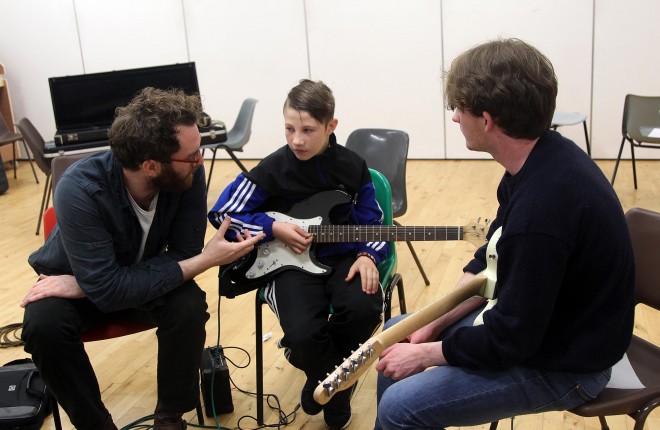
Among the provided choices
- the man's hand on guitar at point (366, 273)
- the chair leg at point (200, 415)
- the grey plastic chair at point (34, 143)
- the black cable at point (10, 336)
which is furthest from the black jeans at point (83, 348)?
the grey plastic chair at point (34, 143)

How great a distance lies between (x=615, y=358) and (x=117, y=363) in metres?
2.03

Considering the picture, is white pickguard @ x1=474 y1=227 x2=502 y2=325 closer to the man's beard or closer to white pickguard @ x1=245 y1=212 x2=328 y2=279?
white pickguard @ x1=245 y1=212 x2=328 y2=279

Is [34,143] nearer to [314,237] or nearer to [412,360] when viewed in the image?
[314,237]

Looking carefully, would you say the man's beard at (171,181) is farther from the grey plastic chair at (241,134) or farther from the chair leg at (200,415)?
the grey plastic chair at (241,134)

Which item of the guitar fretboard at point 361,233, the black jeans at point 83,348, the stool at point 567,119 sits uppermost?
the guitar fretboard at point 361,233

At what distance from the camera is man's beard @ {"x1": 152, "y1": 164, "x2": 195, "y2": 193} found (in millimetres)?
2074

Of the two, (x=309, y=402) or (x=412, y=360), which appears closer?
(x=412, y=360)

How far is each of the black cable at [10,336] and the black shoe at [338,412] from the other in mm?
1520

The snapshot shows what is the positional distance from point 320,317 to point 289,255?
0.25 m

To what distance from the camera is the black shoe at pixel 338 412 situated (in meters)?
2.27

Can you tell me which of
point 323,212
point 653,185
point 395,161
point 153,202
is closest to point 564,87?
point 653,185

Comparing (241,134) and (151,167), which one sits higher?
(151,167)

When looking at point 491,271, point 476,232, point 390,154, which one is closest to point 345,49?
point 390,154

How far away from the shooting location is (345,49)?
602 cm
